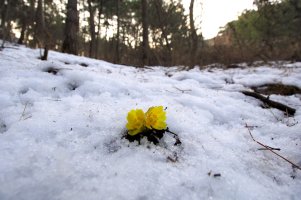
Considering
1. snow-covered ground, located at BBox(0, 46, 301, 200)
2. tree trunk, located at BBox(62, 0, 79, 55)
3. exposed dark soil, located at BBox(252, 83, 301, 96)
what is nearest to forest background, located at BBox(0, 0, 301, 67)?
tree trunk, located at BBox(62, 0, 79, 55)

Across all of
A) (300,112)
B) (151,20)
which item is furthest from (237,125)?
(151,20)

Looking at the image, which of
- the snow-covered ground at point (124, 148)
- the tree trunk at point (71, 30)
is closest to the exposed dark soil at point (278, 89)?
the snow-covered ground at point (124, 148)

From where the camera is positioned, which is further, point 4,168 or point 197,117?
point 197,117

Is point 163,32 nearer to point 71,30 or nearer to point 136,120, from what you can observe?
point 71,30

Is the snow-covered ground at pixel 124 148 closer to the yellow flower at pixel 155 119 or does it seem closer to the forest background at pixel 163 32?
the yellow flower at pixel 155 119

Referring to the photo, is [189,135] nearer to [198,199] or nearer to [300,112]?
[198,199]

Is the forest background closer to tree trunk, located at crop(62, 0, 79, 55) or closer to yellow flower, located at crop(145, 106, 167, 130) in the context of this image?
tree trunk, located at crop(62, 0, 79, 55)

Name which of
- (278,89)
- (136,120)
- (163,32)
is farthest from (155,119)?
(163,32)

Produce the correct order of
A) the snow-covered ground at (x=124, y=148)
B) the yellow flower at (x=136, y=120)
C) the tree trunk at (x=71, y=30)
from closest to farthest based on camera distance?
the snow-covered ground at (x=124, y=148) → the yellow flower at (x=136, y=120) → the tree trunk at (x=71, y=30)
